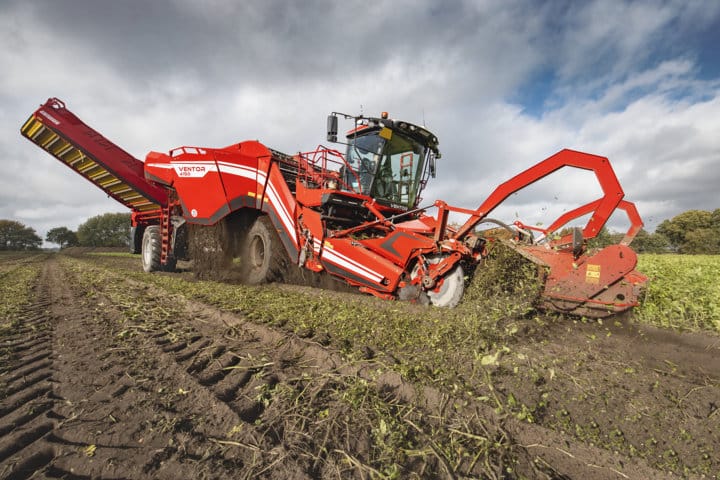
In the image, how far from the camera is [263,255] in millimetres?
6488

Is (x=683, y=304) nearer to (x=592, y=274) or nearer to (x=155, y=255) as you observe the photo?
(x=592, y=274)

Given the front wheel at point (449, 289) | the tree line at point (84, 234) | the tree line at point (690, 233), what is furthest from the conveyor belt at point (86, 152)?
the tree line at point (84, 234)

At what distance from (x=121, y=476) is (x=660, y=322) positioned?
4812 mm

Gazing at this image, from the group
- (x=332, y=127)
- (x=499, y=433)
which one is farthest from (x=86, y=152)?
(x=499, y=433)

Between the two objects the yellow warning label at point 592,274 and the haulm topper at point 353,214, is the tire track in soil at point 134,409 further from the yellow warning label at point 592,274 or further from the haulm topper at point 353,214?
the yellow warning label at point 592,274

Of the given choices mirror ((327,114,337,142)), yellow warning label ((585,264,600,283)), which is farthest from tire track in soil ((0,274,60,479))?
yellow warning label ((585,264,600,283))

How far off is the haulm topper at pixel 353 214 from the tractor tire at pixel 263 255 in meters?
0.02

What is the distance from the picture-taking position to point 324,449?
1354 millimetres

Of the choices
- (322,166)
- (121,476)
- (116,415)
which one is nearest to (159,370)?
(116,415)

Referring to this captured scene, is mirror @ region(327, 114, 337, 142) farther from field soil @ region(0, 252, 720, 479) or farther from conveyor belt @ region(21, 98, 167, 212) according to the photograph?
conveyor belt @ region(21, 98, 167, 212)

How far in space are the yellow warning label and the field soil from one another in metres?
0.88

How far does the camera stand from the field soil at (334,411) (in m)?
1.31

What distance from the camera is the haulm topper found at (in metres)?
3.65

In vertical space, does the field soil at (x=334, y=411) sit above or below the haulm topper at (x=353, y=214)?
below
